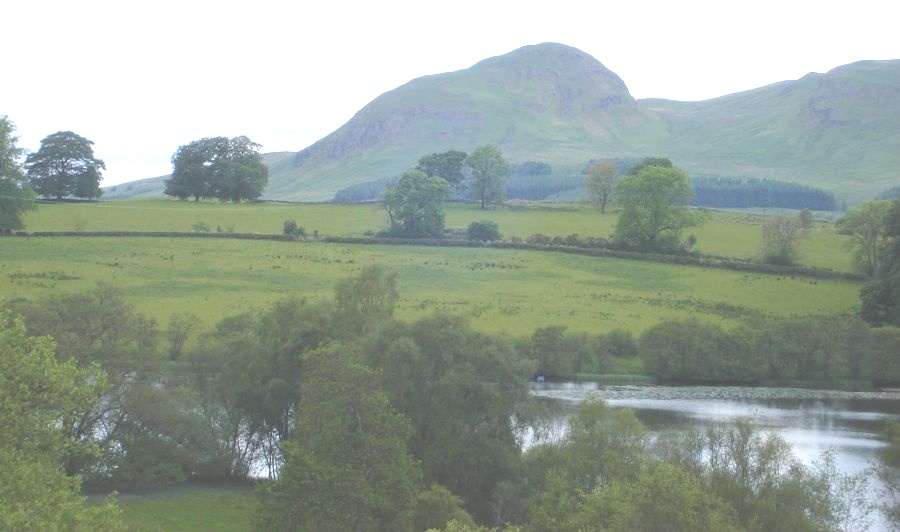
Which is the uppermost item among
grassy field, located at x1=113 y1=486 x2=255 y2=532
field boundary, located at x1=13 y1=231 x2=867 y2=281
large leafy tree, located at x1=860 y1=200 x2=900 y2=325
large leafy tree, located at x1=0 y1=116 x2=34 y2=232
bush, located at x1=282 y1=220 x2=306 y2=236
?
large leafy tree, located at x1=0 y1=116 x2=34 y2=232

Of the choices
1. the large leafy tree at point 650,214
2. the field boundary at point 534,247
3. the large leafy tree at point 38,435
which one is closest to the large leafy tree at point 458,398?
the large leafy tree at point 38,435

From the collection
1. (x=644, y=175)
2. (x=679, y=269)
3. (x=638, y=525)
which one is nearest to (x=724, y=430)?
(x=638, y=525)

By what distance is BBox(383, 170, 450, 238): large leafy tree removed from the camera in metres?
103

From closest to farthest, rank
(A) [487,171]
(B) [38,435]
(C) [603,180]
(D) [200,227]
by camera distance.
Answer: (B) [38,435]
(D) [200,227]
(C) [603,180]
(A) [487,171]

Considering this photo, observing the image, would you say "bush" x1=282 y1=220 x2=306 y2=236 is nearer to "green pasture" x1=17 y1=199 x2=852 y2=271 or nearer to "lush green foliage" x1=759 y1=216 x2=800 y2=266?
"green pasture" x1=17 y1=199 x2=852 y2=271

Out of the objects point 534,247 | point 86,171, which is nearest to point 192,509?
point 534,247

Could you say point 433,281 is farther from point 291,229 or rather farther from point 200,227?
point 200,227

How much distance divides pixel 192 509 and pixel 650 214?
74513mm

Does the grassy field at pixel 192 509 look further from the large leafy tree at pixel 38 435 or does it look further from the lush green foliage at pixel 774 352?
the lush green foliage at pixel 774 352

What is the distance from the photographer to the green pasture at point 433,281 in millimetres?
68438

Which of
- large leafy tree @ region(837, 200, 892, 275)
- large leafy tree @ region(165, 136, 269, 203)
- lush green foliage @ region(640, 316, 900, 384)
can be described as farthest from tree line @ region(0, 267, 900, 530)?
large leafy tree @ region(165, 136, 269, 203)

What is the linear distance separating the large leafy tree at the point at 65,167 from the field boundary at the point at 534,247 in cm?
3025

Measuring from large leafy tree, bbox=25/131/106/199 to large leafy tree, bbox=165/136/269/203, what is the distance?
11.9 meters

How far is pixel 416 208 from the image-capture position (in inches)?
4092
